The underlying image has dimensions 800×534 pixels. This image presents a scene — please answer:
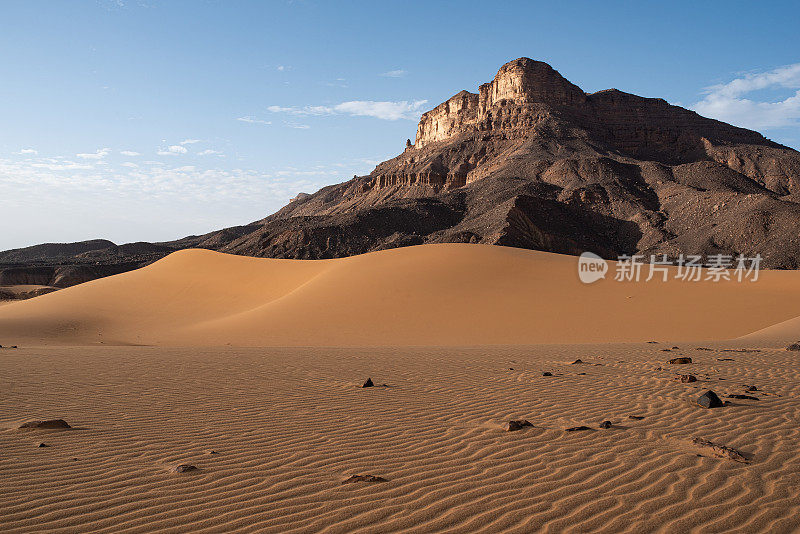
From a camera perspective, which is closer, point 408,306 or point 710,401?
point 710,401

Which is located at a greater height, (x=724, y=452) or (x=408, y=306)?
(x=408, y=306)

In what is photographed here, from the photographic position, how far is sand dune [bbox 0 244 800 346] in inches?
680

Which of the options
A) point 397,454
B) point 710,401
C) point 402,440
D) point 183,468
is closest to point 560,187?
point 710,401

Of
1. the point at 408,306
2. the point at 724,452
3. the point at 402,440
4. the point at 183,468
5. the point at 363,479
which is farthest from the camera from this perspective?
the point at 408,306

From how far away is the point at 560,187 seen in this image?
2968 inches

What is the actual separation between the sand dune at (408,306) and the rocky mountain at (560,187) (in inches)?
1134

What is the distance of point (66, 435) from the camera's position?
525cm

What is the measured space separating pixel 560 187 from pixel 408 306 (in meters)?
60.7

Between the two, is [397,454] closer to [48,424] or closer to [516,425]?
[516,425]

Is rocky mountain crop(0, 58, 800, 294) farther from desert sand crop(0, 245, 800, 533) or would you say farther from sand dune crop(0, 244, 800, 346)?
desert sand crop(0, 245, 800, 533)

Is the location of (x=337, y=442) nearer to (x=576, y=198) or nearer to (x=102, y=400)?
(x=102, y=400)

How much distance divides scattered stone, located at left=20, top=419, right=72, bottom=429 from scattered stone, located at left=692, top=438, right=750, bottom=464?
5972mm

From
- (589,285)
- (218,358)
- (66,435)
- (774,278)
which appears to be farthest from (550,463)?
(774,278)

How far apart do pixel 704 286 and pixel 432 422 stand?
20.1 m
